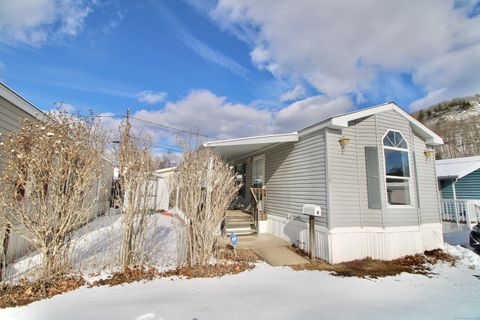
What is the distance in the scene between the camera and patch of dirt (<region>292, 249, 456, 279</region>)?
15.8 ft

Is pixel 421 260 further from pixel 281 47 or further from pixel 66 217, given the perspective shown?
pixel 281 47

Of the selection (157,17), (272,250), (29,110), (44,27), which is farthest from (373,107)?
(44,27)

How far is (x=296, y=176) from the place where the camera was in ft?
22.7

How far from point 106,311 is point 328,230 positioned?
4669mm

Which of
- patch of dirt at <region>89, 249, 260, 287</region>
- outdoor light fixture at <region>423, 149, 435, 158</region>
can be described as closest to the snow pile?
outdoor light fixture at <region>423, 149, 435, 158</region>

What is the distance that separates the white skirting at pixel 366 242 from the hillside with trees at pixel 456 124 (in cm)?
2407

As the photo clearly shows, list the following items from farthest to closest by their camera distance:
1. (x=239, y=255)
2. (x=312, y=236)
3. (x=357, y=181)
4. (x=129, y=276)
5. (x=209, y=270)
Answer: (x=357, y=181) < (x=312, y=236) < (x=239, y=255) < (x=209, y=270) < (x=129, y=276)

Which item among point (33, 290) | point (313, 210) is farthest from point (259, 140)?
point (33, 290)

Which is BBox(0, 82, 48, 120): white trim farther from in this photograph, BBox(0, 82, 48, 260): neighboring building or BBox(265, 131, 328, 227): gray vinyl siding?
BBox(265, 131, 328, 227): gray vinyl siding

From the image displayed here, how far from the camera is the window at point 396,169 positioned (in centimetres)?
615

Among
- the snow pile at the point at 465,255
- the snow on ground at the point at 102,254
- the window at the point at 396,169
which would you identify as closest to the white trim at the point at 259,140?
the window at the point at 396,169

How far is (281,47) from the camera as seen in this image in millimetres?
9977

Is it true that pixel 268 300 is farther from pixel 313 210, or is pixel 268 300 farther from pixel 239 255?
pixel 313 210

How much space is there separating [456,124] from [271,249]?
109ft
